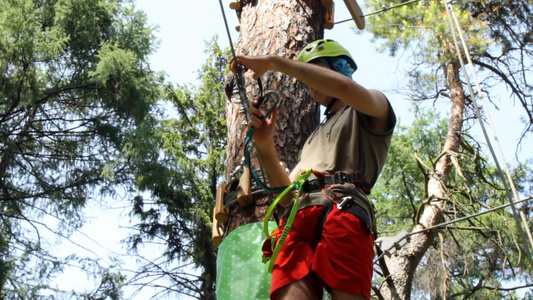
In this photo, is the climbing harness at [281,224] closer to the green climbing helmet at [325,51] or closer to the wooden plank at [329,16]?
the green climbing helmet at [325,51]

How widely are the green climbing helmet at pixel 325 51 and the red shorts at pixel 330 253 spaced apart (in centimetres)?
59

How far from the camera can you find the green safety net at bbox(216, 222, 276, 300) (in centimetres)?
215

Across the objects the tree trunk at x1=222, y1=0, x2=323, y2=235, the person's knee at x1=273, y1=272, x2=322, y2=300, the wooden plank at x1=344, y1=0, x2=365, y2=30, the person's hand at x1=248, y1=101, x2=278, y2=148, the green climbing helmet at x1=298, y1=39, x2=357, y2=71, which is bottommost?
the person's knee at x1=273, y1=272, x2=322, y2=300

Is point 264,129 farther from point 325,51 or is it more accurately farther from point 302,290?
point 302,290

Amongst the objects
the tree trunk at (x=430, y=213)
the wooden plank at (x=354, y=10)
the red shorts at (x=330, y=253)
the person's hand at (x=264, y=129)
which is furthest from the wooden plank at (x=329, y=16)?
the tree trunk at (x=430, y=213)

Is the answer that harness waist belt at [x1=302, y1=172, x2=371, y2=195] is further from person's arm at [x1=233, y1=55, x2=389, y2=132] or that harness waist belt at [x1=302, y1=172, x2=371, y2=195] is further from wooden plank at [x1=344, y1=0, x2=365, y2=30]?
wooden plank at [x1=344, y1=0, x2=365, y2=30]

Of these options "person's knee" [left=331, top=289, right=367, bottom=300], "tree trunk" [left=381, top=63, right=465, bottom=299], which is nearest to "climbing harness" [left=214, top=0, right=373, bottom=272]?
"person's knee" [left=331, top=289, right=367, bottom=300]

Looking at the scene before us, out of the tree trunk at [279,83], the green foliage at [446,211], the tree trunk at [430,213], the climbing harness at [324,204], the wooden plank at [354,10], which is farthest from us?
the green foliage at [446,211]

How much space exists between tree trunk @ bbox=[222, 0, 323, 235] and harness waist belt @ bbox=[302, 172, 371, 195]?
0.54 m

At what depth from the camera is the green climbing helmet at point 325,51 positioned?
2178 mm

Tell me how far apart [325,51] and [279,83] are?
66 cm

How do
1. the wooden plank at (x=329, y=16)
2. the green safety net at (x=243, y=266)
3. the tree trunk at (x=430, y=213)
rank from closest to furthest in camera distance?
the green safety net at (x=243, y=266), the wooden plank at (x=329, y=16), the tree trunk at (x=430, y=213)

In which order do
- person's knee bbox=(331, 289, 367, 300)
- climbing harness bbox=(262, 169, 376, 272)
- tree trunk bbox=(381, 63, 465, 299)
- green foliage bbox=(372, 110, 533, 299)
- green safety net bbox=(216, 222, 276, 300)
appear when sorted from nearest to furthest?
person's knee bbox=(331, 289, 367, 300)
climbing harness bbox=(262, 169, 376, 272)
green safety net bbox=(216, 222, 276, 300)
tree trunk bbox=(381, 63, 465, 299)
green foliage bbox=(372, 110, 533, 299)

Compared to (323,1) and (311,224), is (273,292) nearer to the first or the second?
(311,224)
